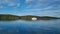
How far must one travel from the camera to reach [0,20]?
1942cm
